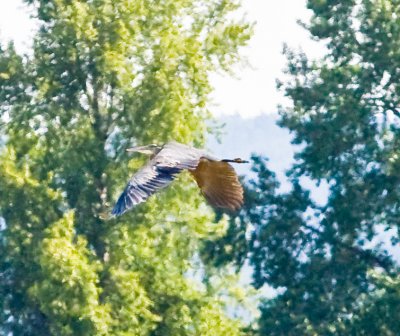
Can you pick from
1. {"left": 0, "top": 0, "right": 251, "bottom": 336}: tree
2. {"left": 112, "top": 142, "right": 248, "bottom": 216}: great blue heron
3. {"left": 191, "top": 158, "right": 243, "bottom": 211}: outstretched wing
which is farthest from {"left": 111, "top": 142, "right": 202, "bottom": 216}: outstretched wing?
{"left": 0, "top": 0, "right": 251, "bottom": 336}: tree

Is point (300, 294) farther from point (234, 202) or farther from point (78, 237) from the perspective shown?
point (234, 202)

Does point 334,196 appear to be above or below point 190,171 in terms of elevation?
above

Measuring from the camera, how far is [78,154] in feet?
106

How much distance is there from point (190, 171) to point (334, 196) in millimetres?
23940

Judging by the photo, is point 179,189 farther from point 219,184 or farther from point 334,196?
point 219,184

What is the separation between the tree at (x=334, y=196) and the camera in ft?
113

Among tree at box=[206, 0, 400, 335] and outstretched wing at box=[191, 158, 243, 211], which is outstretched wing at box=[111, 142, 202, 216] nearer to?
outstretched wing at box=[191, 158, 243, 211]

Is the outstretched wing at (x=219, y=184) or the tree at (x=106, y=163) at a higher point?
the tree at (x=106, y=163)

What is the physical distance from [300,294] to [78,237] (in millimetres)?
6093

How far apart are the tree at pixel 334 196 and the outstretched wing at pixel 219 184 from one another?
20.9m

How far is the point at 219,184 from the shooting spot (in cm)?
1273

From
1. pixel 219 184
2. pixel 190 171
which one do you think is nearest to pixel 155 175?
pixel 190 171

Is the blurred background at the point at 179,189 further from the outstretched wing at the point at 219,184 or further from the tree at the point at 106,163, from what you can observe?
the outstretched wing at the point at 219,184

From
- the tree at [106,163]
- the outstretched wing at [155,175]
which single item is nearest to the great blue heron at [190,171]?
the outstretched wing at [155,175]
